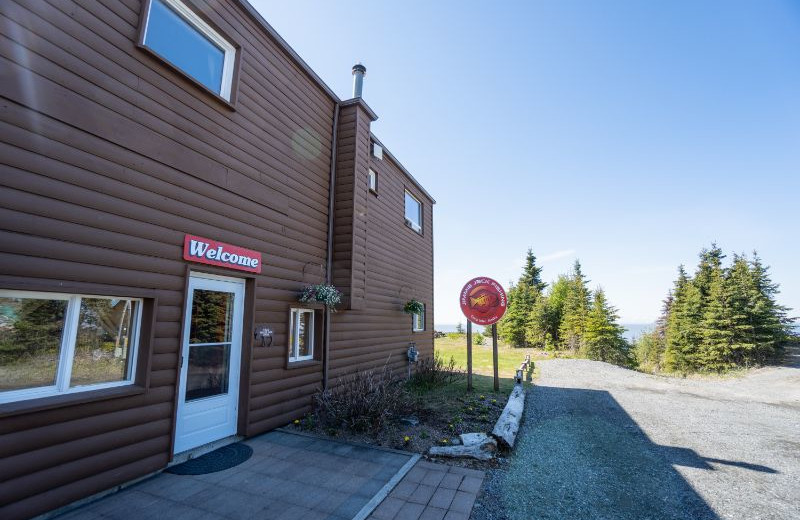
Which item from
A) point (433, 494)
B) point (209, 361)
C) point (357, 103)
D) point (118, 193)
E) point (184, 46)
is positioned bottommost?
point (433, 494)

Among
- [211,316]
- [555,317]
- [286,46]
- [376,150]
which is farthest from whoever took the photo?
[555,317]

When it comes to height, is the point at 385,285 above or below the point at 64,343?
above

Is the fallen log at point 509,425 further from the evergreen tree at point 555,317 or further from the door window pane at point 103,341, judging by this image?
the evergreen tree at point 555,317

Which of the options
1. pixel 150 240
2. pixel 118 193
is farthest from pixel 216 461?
pixel 118 193

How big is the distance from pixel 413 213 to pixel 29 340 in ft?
34.0

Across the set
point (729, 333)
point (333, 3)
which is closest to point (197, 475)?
point (333, 3)

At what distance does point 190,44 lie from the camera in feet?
15.2

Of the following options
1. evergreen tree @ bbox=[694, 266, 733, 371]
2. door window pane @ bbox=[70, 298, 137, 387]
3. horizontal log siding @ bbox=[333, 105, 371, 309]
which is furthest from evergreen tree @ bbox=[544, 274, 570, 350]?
door window pane @ bbox=[70, 298, 137, 387]

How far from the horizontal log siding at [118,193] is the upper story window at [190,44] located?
0.19m

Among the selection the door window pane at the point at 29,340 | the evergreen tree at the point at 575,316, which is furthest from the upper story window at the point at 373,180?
the evergreen tree at the point at 575,316

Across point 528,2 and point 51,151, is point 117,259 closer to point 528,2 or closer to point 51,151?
point 51,151

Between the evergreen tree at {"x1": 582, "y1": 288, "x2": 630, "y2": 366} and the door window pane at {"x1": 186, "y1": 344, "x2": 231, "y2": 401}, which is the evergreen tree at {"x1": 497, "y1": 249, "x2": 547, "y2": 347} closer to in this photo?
the evergreen tree at {"x1": 582, "y1": 288, "x2": 630, "y2": 366}

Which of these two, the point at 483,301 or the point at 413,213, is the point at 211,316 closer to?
the point at 483,301

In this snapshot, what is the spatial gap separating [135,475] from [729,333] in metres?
30.3
